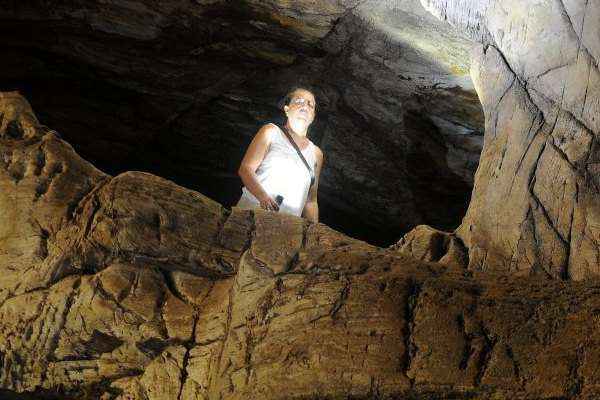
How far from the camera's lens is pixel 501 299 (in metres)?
3.40

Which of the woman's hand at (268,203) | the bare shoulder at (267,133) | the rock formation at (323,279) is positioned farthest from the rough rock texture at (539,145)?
the bare shoulder at (267,133)

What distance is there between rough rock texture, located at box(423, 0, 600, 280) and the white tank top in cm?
146

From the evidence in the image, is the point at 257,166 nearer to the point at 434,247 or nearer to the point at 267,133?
the point at 267,133

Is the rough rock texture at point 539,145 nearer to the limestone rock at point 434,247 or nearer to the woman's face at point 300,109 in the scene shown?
the limestone rock at point 434,247

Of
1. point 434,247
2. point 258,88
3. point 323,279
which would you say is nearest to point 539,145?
point 434,247

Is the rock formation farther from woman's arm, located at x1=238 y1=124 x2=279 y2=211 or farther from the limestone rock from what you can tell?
woman's arm, located at x1=238 y1=124 x2=279 y2=211

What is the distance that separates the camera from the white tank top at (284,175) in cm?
547

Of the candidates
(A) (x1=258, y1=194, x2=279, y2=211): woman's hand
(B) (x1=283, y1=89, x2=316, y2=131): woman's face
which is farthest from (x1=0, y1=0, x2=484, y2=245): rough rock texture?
(A) (x1=258, y1=194, x2=279, y2=211): woman's hand

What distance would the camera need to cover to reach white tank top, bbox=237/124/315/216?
5473mm

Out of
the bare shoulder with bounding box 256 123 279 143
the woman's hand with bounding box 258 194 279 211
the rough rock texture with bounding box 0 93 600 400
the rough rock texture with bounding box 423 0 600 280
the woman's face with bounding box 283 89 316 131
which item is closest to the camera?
the rough rock texture with bounding box 0 93 600 400

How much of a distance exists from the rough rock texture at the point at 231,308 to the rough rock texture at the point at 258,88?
9.01 ft

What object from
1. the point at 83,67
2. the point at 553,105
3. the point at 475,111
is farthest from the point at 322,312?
the point at 83,67

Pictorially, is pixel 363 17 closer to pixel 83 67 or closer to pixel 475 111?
pixel 475 111

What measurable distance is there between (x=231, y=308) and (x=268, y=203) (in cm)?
136
